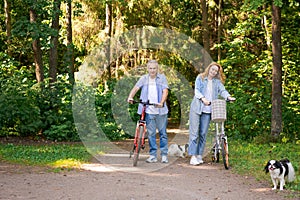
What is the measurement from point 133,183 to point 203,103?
8.39 ft

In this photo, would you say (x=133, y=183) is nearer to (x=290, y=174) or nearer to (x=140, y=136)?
(x=140, y=136)

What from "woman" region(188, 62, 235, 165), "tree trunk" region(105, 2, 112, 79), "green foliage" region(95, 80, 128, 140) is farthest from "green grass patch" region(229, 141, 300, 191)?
"tree trunk" region(105, 2, 112, 79)

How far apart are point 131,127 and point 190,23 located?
7.71 metres

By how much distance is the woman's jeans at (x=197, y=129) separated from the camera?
9.77 m

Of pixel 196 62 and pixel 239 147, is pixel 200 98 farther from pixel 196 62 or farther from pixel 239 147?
pixel 196 62

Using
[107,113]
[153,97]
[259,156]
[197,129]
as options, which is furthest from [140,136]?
[107,113]

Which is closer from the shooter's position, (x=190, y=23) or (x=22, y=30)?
(x=22, y=30)

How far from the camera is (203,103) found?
961 cm

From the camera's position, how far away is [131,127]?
1716 cm

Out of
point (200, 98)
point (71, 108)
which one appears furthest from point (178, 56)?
point (200, 98)

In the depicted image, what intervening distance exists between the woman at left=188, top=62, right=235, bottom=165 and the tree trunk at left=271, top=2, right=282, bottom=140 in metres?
4.76

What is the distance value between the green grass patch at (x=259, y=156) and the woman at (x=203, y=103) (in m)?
0.81

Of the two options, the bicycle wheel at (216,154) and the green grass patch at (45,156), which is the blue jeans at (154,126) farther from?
the green grass patch at (45,156)

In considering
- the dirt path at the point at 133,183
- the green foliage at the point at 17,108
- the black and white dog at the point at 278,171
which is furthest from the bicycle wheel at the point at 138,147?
the green foliage at the point at 17,108
